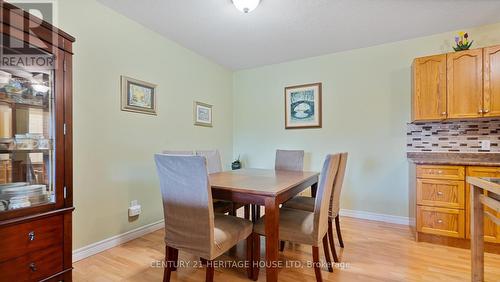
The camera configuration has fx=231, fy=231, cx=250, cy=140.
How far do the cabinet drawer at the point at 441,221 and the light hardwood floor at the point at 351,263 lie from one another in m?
0.15

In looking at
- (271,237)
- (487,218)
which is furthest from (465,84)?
(271,237)

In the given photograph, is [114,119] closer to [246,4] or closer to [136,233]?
[136,233]

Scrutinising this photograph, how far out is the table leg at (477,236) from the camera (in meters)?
1.56

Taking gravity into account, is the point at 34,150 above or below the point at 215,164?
above

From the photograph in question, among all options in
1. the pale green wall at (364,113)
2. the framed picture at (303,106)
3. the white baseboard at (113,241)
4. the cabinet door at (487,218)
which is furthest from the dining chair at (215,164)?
the cabinet door at (487,218)

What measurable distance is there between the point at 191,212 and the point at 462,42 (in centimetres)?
326

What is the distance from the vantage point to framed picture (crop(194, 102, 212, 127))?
3418 mm

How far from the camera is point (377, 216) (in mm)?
3100

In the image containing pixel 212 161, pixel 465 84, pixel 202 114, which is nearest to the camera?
pixel 465 84

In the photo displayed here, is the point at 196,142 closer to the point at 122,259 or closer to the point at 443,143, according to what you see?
the point at 122,259

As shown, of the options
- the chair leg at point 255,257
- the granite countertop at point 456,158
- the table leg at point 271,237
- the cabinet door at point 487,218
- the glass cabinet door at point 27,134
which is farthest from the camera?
the granite countertop at point 456,158

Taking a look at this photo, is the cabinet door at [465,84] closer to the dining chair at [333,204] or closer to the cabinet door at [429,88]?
the cabinet door at [429,88]

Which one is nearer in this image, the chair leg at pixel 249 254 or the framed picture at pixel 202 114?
the chair leg at pixel 249 254

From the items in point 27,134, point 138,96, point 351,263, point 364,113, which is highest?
point 138,96
